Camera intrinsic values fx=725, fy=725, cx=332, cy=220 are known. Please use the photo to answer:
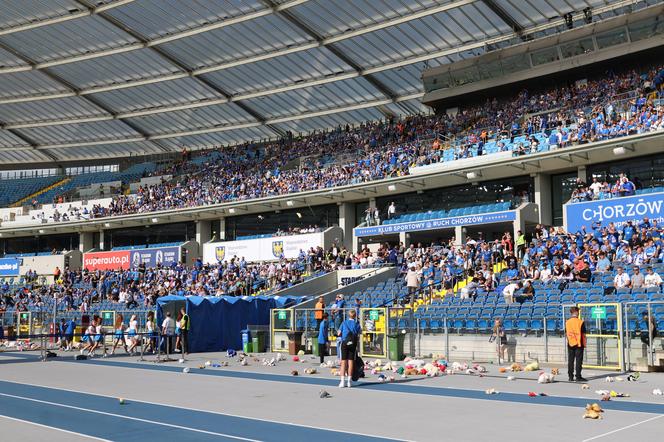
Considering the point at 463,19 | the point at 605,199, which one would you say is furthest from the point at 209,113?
the point at 605,199

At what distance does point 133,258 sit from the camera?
52375mm

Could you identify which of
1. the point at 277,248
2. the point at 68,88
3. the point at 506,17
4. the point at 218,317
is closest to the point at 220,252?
the point at 277,248

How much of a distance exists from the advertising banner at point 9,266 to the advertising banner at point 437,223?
3183 centimetres

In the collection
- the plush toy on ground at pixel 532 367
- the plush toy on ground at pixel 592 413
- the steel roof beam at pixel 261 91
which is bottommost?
the plush toy on ground at pixel 532 367

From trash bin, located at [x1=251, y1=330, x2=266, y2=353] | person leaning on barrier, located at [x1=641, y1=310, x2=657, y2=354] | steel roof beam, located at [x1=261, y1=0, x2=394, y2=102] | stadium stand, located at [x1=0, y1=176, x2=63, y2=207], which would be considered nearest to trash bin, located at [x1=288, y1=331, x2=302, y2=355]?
trash bin, located at [x1=251, y1=330, x2=266, y2=353]

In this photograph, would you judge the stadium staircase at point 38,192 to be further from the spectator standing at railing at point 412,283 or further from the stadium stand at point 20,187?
the spectator standing at railing at point 412,283

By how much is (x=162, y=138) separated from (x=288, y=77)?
17.8 metres

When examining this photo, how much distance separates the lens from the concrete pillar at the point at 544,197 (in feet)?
123

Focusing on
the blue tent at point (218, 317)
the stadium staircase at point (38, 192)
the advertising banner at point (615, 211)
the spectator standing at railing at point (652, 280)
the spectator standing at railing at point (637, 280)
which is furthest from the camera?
the stadium staircase at point (38, 192)

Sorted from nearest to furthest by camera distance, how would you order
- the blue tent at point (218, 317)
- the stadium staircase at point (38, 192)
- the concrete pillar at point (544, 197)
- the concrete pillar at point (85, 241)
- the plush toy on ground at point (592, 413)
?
the plush toy on ground at point (592, 413), the blue tent at point (218, 317), the concrete pillar at point (544, 197), the concrete pillar at point (85, 241), the stadium staircase at point (38, 192)

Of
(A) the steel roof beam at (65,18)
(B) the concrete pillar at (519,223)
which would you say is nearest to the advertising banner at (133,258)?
(A) the steel roof beam at (65,18)

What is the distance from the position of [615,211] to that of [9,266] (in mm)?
48440

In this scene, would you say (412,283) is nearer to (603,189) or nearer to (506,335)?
(506,335)

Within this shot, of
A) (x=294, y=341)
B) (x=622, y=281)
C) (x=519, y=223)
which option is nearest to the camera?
(x=622, y=281)
